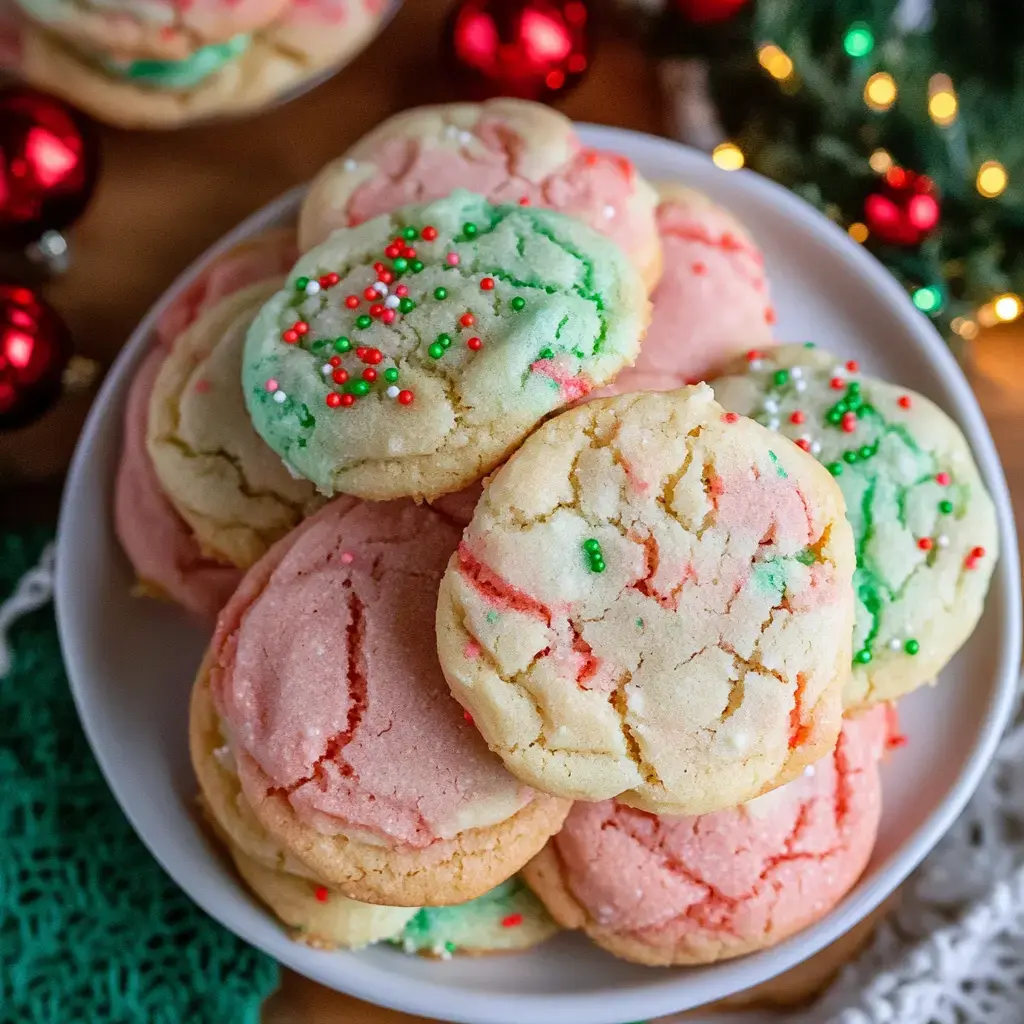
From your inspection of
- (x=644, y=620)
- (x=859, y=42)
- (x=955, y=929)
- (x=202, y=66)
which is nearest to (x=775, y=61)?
(x=859, y=42)

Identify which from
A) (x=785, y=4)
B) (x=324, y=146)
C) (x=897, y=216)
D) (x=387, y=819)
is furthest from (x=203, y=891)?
(x=785, y=4)

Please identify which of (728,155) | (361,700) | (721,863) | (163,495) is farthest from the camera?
(728,155)

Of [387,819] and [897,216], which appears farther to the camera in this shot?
[897,216]

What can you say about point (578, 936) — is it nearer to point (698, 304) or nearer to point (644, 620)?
point (644, 620)

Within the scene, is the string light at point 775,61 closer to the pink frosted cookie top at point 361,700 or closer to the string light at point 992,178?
the string light at point 992,178

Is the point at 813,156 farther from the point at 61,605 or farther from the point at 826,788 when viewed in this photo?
the point at 61,605

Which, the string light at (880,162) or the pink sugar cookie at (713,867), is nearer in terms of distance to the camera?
the pink sugar cookie at (713,867)

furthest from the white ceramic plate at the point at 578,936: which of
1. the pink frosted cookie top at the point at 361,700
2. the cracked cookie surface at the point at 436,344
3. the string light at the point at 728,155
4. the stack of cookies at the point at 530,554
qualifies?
the cracked cookie surface at the point at 436,344
